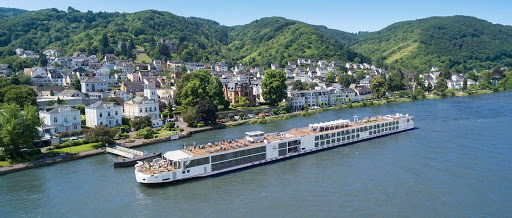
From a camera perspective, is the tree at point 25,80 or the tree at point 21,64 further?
Answer: the tree at point 21,64

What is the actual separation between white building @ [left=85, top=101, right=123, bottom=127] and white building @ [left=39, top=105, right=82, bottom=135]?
2665 millimetres

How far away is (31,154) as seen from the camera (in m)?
39.4

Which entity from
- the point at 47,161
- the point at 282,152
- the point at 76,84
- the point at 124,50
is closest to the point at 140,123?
the point at 47,161

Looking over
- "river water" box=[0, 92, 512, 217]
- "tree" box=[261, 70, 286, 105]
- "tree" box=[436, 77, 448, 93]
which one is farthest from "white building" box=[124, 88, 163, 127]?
"tree" box=[436, 77, 448, 93]

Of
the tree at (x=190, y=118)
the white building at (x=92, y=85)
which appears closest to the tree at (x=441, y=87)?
the tree at (x=190, y=118)

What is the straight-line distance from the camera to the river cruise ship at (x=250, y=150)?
32.0 meters

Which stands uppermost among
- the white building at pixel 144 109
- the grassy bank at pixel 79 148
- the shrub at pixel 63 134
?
the white building at pixel 144 109

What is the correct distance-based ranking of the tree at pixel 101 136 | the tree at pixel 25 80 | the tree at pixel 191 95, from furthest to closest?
the tree at pixel 25 80 < the tree at pixel 191 95 < the tree at pixel 101 136

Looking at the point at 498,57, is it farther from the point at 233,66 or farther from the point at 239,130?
the point at 239,130

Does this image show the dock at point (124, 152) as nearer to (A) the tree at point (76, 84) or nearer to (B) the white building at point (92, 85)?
(B) the white building at point (92, 85)

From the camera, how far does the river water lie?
26.4 metres

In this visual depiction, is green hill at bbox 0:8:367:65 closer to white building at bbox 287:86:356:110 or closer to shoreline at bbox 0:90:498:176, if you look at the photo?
white building at bbox 287:86:356:110

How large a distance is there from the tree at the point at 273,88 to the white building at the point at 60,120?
1463 inches

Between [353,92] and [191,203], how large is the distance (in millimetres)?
69145
